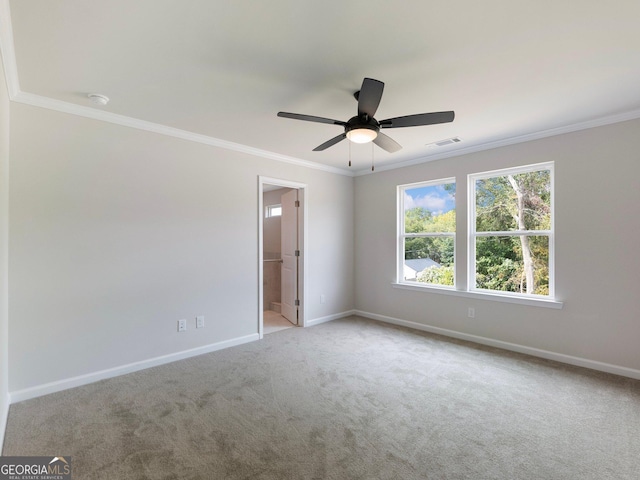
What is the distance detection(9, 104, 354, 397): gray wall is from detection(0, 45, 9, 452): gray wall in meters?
0.12

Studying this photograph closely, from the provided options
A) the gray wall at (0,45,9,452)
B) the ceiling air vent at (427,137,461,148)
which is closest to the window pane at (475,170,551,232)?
the ceiling air vent at (427,137,461,148)

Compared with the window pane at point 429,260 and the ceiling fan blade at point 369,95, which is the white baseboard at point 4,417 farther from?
the window pane at point 429,260

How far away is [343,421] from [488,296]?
267cm

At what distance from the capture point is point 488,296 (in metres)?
4.02

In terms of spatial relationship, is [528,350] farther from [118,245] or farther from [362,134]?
[118,245]

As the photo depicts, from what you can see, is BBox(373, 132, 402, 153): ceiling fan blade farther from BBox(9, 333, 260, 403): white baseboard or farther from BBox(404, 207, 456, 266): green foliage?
BBox(9, 333, 260, 403): white baseboard

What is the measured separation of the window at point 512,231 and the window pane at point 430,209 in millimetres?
321

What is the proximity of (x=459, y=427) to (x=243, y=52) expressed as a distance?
3003 mm

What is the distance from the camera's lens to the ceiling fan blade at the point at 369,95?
75.2 inches

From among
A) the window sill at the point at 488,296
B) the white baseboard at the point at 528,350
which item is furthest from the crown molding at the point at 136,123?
the white baseboard at the point at 528,350

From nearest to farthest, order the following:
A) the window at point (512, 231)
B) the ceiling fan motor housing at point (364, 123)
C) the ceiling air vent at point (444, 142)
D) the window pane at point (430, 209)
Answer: the ceiling fan motor housing at point (364, 123), the window at point (512, 231), the ceiling air vent at point (444, 142), the window pane at point (430, 209)

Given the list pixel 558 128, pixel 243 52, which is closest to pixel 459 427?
pixel 243 52

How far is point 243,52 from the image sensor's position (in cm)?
207

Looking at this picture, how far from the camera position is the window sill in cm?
356
